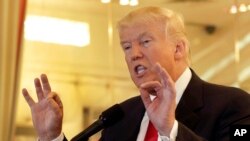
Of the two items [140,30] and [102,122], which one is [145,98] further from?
[140,30]

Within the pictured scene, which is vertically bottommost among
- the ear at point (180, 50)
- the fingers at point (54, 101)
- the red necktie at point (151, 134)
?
the red necktie at point (151, 134)

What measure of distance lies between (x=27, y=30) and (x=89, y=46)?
0.55 meters

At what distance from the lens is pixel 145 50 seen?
2.25 metres

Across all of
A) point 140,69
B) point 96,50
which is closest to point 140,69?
point 140,69

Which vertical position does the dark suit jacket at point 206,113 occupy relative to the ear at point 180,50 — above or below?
below

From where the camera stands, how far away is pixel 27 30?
216 inches

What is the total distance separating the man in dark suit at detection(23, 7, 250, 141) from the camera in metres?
2.15

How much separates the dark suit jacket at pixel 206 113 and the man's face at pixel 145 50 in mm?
132

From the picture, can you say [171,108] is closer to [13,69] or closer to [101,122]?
[101,122]

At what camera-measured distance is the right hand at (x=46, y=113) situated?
2.27m

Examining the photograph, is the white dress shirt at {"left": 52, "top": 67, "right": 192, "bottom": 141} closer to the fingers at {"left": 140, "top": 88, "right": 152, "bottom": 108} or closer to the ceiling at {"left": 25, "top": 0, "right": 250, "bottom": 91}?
the fingers at {"left": 140, "top": 88, "right": 152, "bottom": 108}

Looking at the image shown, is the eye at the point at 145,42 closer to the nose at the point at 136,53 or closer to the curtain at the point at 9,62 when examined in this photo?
the nose at the point at 136,53

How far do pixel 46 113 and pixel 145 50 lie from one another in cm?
41

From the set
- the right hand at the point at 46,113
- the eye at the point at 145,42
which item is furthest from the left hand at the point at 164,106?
the right hand at the point at 46,113
